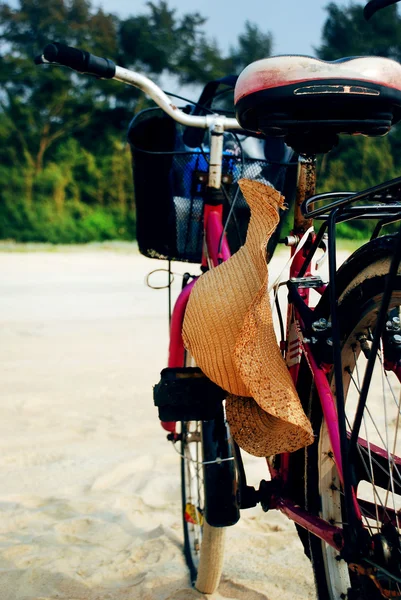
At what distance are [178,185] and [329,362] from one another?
3.63 feet

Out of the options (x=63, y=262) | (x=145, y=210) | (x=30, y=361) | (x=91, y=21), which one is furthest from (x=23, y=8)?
(x=145, y=210)

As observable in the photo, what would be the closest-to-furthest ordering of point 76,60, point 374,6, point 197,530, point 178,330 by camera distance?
point 374,6 < point 76,60 < point 178,330 < point 197,530

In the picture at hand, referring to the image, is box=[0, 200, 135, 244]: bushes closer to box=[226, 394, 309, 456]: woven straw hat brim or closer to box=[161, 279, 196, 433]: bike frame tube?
box=[161, 279, 196, 433]: bike frame tube

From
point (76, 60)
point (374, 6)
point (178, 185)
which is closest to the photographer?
point (374, 6)

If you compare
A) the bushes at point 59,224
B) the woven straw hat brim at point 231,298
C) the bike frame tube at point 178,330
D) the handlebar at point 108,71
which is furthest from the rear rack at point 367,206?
the bushes at point 59,224

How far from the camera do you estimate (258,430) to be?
1.42 m

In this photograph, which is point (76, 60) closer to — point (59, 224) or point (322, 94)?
point (322, 94)

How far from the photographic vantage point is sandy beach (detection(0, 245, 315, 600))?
7.44 feet

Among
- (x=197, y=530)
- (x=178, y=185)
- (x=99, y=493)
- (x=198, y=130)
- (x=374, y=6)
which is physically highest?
(x=374, y=6)

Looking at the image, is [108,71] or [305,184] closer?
[305,184]

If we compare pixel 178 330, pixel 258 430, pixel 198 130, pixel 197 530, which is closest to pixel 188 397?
pixel 258 430

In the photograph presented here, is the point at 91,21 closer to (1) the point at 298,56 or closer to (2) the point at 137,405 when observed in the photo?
(2) the point at 137,405

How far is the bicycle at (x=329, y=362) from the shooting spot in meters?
1.21

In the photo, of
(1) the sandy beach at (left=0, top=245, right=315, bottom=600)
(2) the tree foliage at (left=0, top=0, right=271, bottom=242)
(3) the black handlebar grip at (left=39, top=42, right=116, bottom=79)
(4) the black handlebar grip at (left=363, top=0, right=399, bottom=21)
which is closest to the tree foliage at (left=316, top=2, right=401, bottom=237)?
(2) the tree foliage at (left=0, top=0, right=271, bottom=242)
